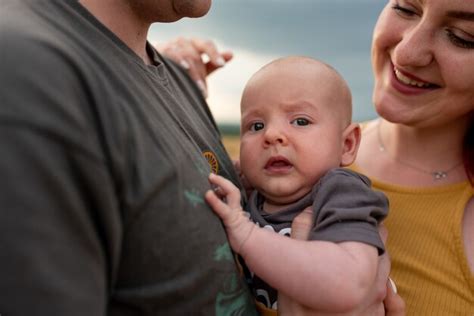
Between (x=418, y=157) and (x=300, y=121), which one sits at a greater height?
(x=300, y=121)

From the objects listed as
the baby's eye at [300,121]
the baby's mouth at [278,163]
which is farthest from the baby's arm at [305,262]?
the baby's eye at [300,121]

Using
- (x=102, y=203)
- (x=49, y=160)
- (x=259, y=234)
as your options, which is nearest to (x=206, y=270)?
(x=259, y=234)

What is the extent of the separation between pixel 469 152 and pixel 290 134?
3.83ft

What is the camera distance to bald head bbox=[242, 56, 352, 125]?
74.7 inches

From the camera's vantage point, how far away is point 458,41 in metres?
2.19

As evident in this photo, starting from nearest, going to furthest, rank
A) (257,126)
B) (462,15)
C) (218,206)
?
1. (218,206)
2. (257,126)
3. (462,15)

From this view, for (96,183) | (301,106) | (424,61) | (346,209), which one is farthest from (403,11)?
(96,183)

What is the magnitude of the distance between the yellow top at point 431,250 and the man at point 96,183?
829 mm

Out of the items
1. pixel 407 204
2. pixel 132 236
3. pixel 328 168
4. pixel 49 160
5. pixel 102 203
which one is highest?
pixel 49 160

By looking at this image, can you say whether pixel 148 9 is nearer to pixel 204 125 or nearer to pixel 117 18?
pixel 117 18

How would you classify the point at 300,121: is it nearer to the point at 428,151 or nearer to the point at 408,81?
the point at 408,81

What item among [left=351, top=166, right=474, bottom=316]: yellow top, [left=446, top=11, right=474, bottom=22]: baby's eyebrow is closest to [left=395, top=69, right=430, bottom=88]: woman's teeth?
[left=446, top=11, right=474, bottom=22]: baby's eyebrow

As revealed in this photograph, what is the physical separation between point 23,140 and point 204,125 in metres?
1.04

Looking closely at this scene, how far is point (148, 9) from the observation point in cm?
167
